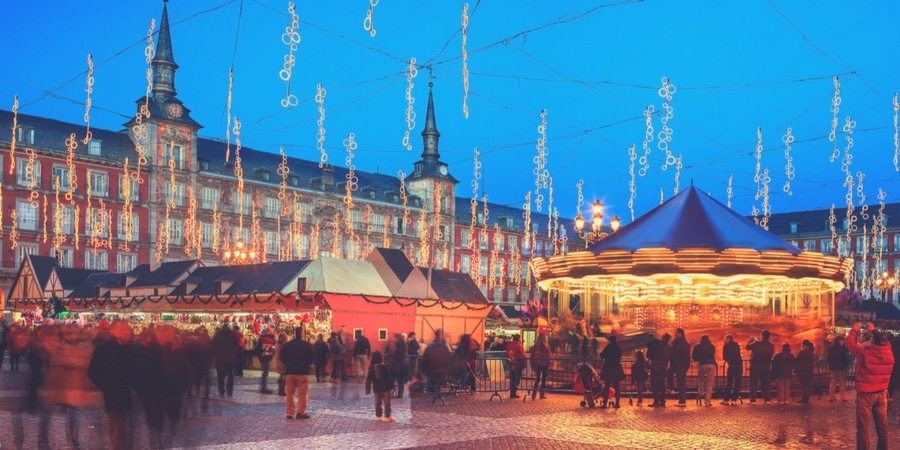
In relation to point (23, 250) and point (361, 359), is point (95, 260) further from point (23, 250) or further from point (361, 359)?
point (361, 359)

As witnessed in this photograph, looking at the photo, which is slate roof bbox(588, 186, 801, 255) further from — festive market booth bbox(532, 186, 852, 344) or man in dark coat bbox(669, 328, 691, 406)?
man in dark coat bbox(669, 328, 691, 406)

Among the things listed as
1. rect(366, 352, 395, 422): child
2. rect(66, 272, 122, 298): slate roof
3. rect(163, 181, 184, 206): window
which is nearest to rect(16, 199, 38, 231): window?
rect(163, 181, 184, 206): window

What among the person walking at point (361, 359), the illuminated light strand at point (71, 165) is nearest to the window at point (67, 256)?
the illuminated light strand at point (71, 165)

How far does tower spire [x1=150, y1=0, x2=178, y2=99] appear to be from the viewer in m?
66.4

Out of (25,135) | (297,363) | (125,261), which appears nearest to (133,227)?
(125,261)

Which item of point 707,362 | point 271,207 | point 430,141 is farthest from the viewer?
point 430,141

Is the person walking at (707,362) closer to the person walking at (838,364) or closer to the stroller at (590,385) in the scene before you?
the stroller at (590,385)

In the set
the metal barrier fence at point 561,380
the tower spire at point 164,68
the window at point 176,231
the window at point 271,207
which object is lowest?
the metal barrier fence at point 561,380

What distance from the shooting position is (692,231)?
22.9 metres

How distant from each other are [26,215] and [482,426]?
54.9 meters

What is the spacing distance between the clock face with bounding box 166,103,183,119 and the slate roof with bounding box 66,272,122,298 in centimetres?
2431

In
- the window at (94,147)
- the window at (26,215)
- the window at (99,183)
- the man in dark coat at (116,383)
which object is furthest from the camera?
the window at (94,147)

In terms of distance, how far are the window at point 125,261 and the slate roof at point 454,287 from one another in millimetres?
34063

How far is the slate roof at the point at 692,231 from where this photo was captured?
22459 mm
